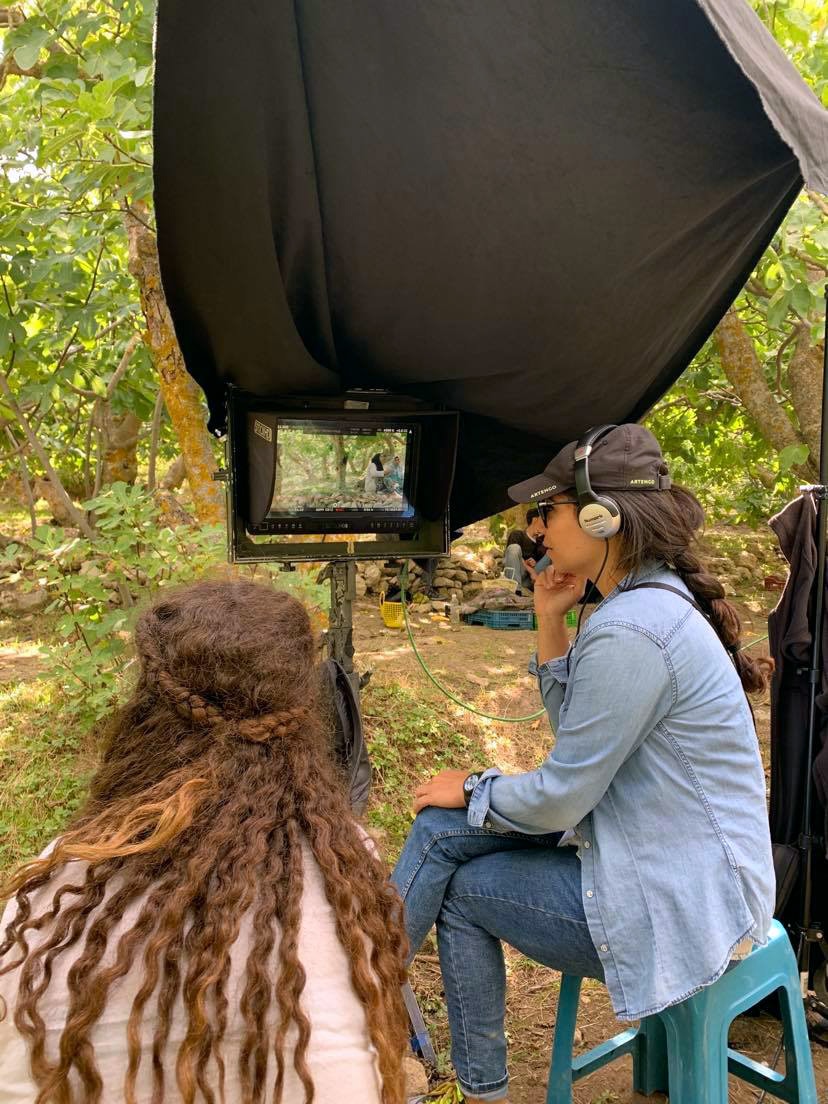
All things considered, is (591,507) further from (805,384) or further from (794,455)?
(805,384)

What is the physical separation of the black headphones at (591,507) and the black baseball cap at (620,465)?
0.02m

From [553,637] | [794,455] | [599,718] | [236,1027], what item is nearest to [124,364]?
[553,637]

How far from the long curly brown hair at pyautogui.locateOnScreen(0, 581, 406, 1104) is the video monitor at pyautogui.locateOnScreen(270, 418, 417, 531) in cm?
89

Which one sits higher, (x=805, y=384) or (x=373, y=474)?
(x=805, y=384)

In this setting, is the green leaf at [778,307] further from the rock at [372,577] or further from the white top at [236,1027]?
the rock at [372,577]

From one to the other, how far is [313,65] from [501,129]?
35 centimetres

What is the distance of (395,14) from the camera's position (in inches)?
53.8

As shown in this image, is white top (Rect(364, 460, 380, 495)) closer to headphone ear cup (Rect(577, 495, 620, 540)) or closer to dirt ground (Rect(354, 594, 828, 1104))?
headphone ear cup (Rect(577, 495, 620, 540))

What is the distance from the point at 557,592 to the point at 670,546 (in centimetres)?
46

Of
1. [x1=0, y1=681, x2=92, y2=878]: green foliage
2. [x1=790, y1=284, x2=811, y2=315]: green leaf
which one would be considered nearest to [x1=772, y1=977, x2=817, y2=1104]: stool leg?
[x1=790, y1=284, x2=811, y2=315]: green leaf

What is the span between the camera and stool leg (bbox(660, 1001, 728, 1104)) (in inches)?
66.2

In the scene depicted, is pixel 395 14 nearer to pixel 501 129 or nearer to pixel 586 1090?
→ pixel 501 129

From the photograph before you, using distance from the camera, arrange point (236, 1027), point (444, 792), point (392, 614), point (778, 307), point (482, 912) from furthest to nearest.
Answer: point (392, 614)
point (778, 307)
point (444, 792)
point (482, 912)
point (236, 1027)

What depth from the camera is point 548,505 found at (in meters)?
1.89
